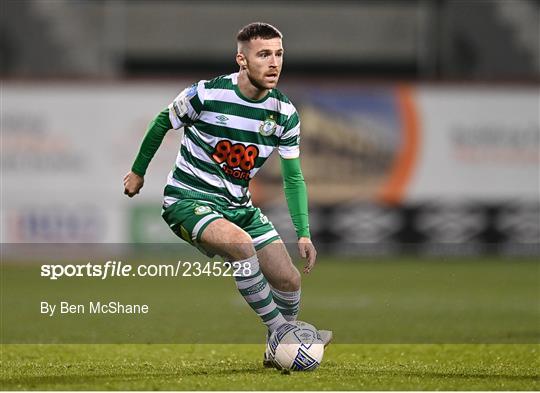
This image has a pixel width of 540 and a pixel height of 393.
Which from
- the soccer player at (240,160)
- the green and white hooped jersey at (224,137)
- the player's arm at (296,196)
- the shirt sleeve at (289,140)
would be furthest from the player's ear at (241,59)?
the player's arm at (296,196)

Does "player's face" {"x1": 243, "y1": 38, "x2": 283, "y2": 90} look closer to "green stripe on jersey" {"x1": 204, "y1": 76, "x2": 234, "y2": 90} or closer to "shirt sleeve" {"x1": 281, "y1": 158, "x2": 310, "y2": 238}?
"green stripe on jersey" {"x1": 204, "y1": 76, "x2": 234, "y2": 90}

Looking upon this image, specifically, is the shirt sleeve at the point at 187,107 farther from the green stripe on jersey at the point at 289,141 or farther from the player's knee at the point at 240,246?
the player's knee at the point at 240,246

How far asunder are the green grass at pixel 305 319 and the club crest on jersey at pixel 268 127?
4.53ft

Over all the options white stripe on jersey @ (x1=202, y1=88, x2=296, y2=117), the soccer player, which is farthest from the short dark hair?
white stripe on jersey @ (x1=202, y1=88, x2=296, y2=117)

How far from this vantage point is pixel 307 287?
15086 mm

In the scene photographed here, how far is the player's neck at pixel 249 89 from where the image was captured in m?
7.19

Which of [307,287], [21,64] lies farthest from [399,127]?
[21,64]

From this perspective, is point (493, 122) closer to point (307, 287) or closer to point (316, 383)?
point (307, 287)

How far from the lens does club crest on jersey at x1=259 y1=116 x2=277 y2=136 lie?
724 cm

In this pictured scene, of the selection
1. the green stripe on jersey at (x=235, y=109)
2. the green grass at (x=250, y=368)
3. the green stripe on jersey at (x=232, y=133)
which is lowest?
the green grass at (x=250, y=368)

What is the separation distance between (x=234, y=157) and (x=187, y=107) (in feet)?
1.30

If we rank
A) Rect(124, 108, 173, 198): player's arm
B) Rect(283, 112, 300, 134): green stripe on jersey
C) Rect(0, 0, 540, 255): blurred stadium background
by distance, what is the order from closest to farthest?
Rect(124, 108, 173, 198): player's arm → Rect(283, 112, 300, 134): green stripe on jersey → Rect(0, 0, 540, 255): blurred stadium background

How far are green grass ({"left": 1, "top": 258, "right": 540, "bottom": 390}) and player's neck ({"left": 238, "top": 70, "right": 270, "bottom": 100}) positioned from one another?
159cm

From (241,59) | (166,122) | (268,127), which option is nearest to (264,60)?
(241,59)
